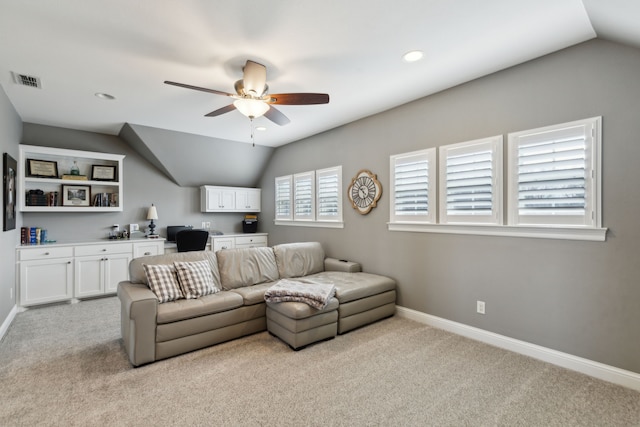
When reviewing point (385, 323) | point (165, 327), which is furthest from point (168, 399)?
point (385, 323)

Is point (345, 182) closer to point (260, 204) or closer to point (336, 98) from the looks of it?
point (336, 98)

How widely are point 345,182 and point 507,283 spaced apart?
2.51 meters

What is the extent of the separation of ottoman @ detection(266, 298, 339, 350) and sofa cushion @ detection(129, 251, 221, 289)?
0.84 m

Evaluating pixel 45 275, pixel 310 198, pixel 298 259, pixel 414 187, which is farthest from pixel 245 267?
pixel 45 275

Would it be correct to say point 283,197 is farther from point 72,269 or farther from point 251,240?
point 72,269

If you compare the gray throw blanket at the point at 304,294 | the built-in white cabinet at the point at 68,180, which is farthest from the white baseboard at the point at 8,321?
the gray throw blanket at the point at 304,294

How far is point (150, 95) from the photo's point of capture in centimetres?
352

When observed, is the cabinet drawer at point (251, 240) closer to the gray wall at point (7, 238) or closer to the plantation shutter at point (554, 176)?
the gray wall at point (7, 238)

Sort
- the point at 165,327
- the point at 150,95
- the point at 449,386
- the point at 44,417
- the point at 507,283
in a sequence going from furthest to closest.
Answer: the point at 150,95 < the point at 507,283 < the point at 165,327 < the point at 449,386 < the point at 44,417

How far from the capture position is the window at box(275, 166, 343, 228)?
4.87m

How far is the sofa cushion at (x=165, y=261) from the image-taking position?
3180 millimetres

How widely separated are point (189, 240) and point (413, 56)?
4060 mm

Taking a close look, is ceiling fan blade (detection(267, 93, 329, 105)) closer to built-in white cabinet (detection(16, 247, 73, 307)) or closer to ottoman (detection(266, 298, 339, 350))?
ottoman (detection(266, 298, 339, 350))

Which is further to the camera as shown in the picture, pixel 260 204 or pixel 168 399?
pixel 260 204
